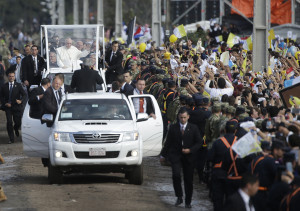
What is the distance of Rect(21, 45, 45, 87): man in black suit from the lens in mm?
27094

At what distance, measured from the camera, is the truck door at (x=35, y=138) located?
60.6 ft

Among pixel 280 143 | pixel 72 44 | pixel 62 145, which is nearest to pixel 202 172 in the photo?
pixel 62 145

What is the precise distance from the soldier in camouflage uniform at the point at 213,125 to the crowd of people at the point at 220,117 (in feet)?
0.06

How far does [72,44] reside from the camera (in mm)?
26641

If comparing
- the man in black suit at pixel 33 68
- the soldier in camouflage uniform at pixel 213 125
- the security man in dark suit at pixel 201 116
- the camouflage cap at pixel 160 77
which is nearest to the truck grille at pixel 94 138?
the soldier in camouflage uniform at pixel 213 125

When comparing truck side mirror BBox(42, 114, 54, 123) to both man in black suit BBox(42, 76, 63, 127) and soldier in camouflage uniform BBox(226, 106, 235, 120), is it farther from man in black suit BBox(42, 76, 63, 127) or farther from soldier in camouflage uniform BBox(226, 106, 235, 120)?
soldier in camouflage uniform BBox(226, 106, 235, 120)

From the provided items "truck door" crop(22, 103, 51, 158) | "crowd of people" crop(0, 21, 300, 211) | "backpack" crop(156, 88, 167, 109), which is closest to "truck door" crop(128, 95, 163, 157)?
"crowd of people" crop(0, 21, 300, 211)

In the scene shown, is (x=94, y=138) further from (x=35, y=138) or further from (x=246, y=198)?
(x=246, y=198)

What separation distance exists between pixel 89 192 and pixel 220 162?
3617 mm

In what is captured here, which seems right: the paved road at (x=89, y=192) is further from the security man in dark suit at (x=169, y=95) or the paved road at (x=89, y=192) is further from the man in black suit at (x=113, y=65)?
the man in black suit at (x=113, y=65)

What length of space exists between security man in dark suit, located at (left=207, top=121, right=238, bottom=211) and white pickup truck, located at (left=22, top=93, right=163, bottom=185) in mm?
3419

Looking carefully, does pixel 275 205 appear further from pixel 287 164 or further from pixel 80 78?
pixel 80 78

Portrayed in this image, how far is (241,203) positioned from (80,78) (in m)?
12.0

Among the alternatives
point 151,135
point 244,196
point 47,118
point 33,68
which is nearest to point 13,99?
point 33,68
